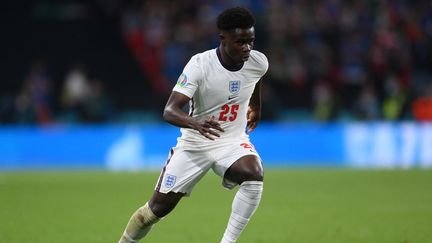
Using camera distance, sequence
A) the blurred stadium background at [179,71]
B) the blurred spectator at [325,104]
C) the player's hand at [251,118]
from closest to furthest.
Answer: the player's hand at [251,118], the blurred stadium background at [179,71], the blurred spectator at [325,104]

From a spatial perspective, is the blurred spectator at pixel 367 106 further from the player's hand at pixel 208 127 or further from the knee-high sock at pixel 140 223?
the player's hand at pixel 208 127

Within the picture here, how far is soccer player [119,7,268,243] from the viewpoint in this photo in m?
6.75

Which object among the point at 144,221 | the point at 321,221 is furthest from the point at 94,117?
the point at 144,221

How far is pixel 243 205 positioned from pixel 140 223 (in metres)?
0.94

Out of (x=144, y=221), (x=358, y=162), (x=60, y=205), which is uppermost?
(x=144, y=221)

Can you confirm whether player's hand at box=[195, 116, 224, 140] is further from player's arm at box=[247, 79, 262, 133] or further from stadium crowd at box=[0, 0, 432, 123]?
stadium crowd at box=[0, 0, 432, 123]

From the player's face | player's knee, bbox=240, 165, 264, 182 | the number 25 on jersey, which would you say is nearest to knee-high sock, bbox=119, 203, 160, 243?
player's knee, bbox=240, 165, 264, 182

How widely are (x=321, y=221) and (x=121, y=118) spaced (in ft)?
38.6

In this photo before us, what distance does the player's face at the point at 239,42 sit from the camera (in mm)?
6723

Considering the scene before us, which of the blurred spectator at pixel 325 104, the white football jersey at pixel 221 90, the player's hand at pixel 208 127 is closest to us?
the player's hand at pixel 208 127

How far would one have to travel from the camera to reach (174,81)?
69.7ft

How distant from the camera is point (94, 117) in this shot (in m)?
20.1

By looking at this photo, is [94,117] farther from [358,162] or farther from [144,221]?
[144,221]

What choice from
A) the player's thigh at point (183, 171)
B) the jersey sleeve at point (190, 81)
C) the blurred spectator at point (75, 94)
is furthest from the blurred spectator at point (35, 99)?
the jersey sleeve at point (190, 81)
